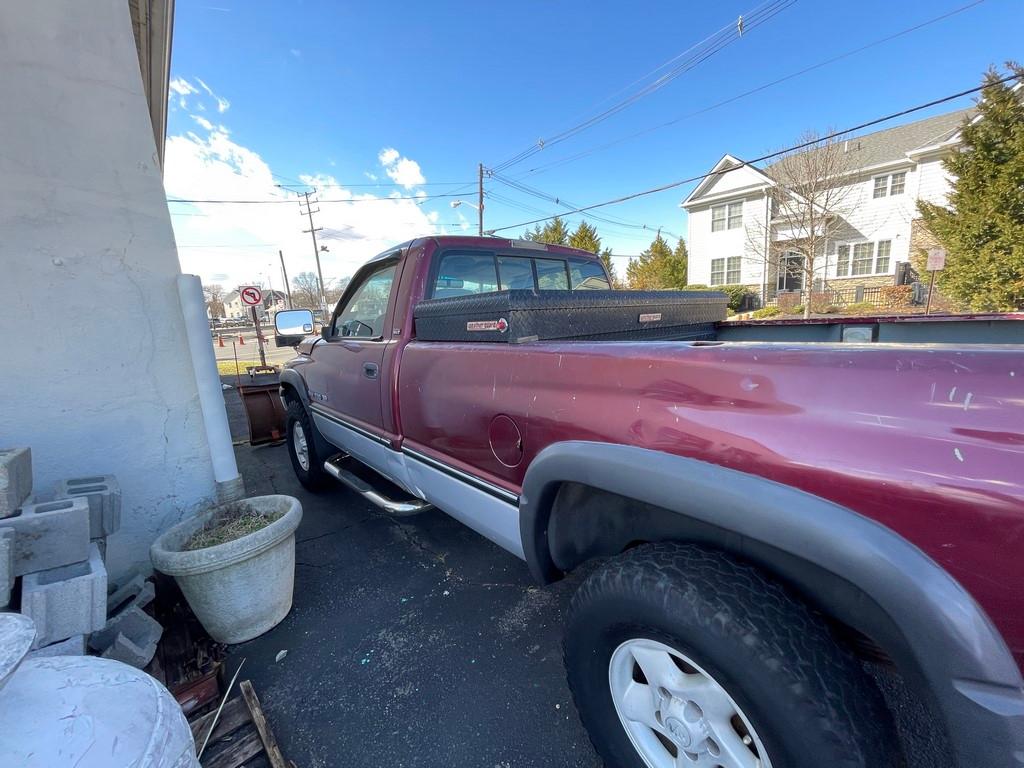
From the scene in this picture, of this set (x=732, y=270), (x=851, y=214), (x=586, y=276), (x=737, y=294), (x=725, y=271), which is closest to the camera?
(x=586, y=276)

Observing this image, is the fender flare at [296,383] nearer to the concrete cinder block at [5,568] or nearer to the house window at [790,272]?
the concrete cinder block at [5,568]

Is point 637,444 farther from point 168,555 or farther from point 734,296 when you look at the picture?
point 734,296

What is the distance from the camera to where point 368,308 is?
319 cm

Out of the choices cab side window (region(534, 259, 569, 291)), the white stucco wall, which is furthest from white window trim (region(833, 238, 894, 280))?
the white stucco wall

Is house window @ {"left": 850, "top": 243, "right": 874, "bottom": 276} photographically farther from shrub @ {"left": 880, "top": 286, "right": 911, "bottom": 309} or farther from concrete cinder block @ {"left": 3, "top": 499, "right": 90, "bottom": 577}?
concrete cinder block @ {"left": 3, "top": 499, "right": 90, "bottom": 577}

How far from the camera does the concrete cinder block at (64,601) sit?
5.35ft

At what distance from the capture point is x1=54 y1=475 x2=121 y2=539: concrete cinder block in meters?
2.04

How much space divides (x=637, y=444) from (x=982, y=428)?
27.6 inches

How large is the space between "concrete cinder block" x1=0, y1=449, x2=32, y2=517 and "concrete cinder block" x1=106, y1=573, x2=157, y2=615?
0.69 meters

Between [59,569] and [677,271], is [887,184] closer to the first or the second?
[677,271]

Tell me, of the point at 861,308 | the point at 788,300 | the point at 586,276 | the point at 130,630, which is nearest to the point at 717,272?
the point at 788,300

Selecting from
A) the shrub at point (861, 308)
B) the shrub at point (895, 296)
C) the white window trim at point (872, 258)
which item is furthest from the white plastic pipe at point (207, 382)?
the white window trim at point (872, 258)

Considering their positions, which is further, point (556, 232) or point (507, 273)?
point (556, 232)

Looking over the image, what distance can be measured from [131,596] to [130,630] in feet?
1.10
